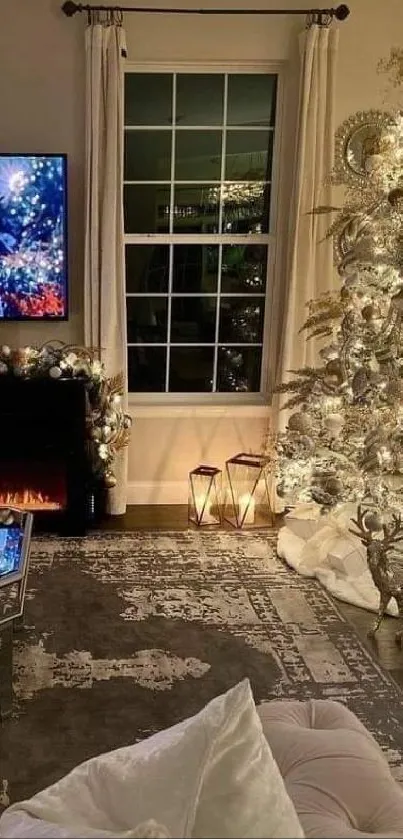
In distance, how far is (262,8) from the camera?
4.51 metres

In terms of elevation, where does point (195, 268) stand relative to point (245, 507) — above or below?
above

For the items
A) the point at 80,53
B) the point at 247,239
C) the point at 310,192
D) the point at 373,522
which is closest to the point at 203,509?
the point at 373,522

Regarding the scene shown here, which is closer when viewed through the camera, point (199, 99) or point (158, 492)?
point (199, 99)

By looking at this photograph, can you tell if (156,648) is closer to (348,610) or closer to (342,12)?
(348,610)

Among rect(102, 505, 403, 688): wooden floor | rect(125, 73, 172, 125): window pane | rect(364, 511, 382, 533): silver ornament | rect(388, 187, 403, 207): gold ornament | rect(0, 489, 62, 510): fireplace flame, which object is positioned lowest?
rect(102, 505, 403, 688): wooden floor

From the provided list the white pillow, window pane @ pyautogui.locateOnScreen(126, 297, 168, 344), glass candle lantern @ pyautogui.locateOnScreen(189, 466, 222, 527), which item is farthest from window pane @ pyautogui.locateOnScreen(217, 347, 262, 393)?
the white pillow

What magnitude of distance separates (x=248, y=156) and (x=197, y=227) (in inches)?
20.8

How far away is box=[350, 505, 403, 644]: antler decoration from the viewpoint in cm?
328

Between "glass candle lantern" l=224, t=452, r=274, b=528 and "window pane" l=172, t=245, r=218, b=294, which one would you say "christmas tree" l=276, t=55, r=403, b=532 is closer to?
"glass candle lantern" l=224, t=452, r=274, b=528

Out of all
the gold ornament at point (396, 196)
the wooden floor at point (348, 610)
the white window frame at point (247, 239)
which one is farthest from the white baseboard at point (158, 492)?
the gold ornament at point (396, 196)

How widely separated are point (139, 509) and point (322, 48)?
291 centimetres

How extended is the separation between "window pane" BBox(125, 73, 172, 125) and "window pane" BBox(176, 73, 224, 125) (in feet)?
0.22

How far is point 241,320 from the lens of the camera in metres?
5.08

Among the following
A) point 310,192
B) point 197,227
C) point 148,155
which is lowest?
point 197,227
